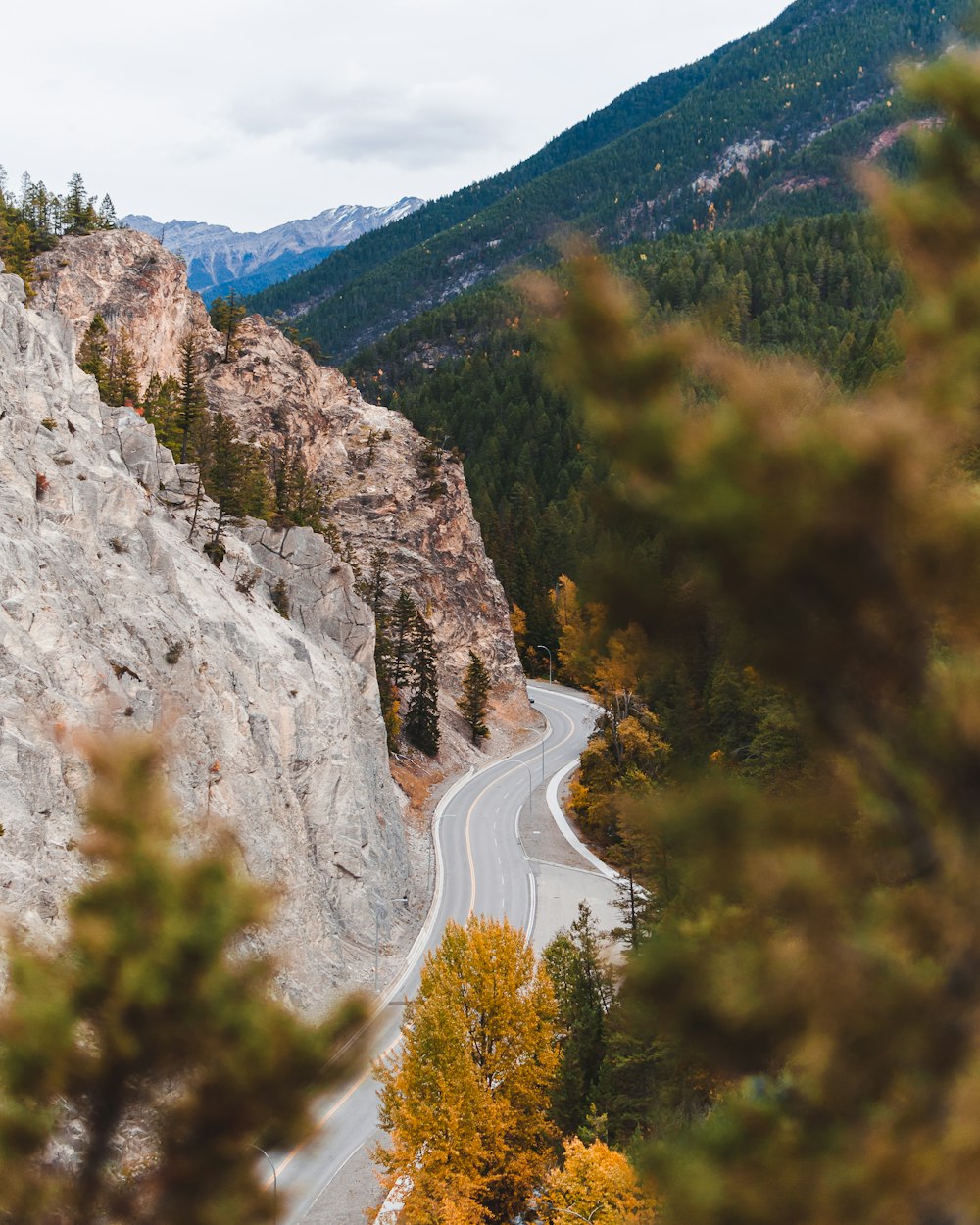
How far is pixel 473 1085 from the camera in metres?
21.9

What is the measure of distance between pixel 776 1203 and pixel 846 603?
203 cm

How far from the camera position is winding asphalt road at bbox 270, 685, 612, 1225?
25.4 metres

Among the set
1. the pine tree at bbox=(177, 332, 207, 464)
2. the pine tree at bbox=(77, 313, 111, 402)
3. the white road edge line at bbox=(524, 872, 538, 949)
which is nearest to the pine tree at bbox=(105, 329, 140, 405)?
the pine tree at bbox=(77, 313, 111, 402)

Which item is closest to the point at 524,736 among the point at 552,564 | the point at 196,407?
the point at 552,564

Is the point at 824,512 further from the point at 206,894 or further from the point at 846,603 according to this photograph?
the point at 206,894

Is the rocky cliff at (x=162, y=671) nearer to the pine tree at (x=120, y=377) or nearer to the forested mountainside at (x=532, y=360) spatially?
the pine tree at (x=120, y=377)

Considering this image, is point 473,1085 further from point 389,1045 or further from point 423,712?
point 423,712

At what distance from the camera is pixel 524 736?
69.9 meters

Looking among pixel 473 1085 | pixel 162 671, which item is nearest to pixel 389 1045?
pixel 473 1085

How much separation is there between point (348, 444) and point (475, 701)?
82.7 ft

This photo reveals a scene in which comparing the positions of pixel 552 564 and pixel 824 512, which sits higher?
pixel 824 512

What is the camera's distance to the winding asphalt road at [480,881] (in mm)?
25375

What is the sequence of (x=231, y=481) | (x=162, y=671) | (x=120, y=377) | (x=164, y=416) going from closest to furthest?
(x=162, y=671) → (x=231, y=481) → (x=120, y=377) → (x=164, y=416)

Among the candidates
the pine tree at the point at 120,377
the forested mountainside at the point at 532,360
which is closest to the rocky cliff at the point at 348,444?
the pine tree at the point at 120,377
